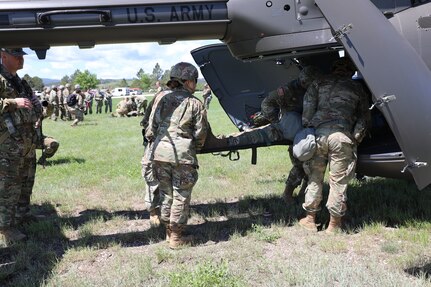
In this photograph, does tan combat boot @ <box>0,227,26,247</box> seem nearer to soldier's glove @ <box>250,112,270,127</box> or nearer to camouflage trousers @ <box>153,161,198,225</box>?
camouflage trousers @ <box>153,161,198,225</box>

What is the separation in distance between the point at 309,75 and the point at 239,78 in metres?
1.32

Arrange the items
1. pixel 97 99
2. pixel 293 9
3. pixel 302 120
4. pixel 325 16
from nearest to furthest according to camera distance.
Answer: pixel 325 16 → pixel 293 9 → pixel 302 120 → pixel 97 99

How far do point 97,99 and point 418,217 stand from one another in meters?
26.8

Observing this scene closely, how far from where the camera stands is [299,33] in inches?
174

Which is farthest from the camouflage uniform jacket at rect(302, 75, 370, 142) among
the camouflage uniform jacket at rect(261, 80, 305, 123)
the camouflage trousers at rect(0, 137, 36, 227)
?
the camouflage trousers at rect(0, 137, 36, 227)

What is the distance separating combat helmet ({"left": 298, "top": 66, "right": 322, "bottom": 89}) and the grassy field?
4.97 feet

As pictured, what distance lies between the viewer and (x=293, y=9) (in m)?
4.42

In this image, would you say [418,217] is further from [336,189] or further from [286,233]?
[286,233]

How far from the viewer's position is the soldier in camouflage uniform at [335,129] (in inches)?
185

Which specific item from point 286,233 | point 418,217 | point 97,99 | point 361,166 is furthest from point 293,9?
point 97,99

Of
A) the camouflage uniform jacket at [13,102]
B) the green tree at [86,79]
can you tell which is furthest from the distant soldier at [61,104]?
the green tree at [86,79]

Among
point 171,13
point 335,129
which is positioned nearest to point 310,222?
point 335,129

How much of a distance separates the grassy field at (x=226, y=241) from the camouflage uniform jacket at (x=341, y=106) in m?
1.09

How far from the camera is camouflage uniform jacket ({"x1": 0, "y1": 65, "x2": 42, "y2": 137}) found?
15.0 feet
